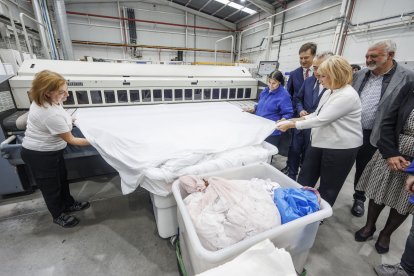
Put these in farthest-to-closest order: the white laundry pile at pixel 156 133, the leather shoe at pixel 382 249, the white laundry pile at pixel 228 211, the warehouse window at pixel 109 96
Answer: the warehouse window at pixel 109 96 < the leather shoe at pixel 382 249 < the white laundry pile at pixel 156 133 < the white laundry pile at pixel 228 211

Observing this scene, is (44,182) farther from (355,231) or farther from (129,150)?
(355,231)

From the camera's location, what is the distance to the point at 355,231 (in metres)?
1.53

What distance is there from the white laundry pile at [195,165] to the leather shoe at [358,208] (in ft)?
3.73

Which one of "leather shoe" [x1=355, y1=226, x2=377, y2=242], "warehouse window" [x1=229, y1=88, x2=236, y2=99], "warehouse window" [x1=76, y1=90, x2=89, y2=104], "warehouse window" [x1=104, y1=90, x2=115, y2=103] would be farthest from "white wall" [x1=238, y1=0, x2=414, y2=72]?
"warehouse window" [x1=76, y1=90, x2=89, y2=104]

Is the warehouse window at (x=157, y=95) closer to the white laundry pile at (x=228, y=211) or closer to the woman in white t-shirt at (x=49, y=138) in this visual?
the woman in white t-shirt at (x=49, y=138)

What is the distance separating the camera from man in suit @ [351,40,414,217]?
1.30m

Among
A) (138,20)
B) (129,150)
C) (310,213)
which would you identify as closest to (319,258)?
(310,213)

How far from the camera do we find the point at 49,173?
4.35ft

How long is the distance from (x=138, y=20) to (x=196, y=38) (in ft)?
6.60

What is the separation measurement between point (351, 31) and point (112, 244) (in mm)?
5032

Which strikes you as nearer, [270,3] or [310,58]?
[310,58]

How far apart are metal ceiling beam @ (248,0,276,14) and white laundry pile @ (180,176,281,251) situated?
19.1 ft

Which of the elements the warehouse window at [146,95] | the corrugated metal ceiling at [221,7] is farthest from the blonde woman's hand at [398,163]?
the corrugated metal ceiling at [221,7]

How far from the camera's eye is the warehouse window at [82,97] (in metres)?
1.81
